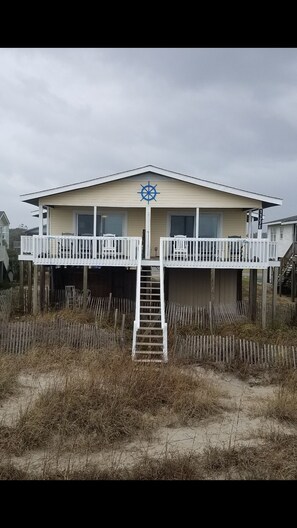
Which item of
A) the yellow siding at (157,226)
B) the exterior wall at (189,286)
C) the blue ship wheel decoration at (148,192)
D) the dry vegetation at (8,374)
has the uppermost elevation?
the blue ship wheel decoration at (148,192)

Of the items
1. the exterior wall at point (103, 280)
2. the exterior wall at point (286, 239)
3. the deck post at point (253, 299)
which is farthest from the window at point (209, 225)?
the exterior wall at point (286, 239)

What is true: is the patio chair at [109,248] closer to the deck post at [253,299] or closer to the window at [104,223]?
the window at [104,223]

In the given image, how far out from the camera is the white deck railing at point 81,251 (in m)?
16.2

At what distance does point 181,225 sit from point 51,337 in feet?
30.4

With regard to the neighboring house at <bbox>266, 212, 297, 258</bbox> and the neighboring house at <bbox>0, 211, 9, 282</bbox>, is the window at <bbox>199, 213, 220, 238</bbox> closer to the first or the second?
the neighboring house at <bbox>266, 212, 297, 258</bbox>

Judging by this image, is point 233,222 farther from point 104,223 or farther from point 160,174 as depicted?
point 104,223

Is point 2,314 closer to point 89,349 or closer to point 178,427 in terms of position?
point 89,349

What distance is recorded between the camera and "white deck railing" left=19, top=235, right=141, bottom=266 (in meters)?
16.2

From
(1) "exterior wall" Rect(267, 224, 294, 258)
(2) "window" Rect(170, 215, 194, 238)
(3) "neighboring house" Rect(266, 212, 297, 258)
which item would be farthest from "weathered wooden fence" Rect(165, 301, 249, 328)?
(1) "exterior wall" Rect(267, 224, 294, 258)

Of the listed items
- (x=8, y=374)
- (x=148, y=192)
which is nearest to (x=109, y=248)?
(x=148, y=192)

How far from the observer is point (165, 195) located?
17406 millimetres

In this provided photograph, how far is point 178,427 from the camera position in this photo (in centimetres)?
710

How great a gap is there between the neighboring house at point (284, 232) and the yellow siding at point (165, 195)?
544 inches
